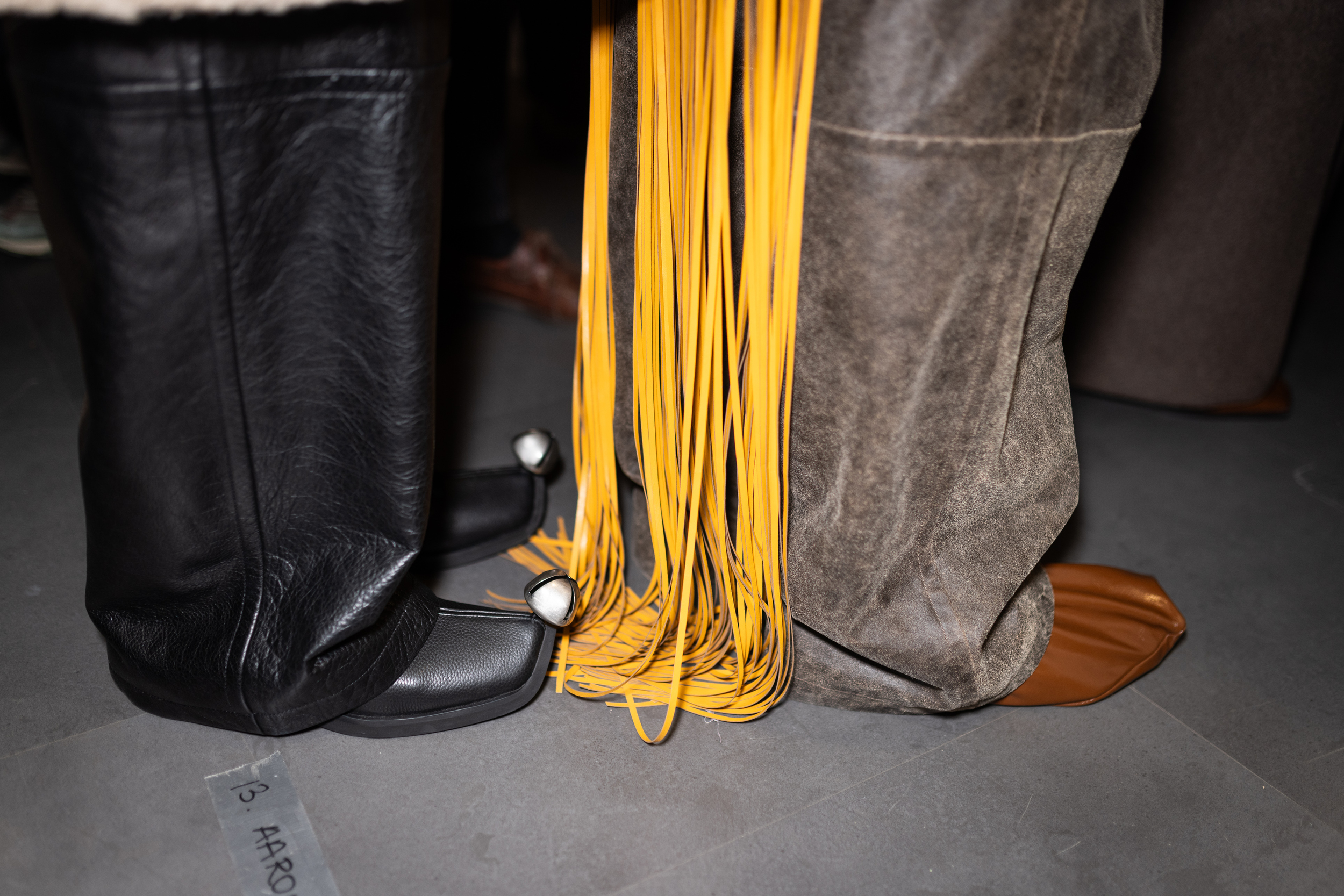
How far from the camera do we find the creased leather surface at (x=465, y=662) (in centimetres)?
94

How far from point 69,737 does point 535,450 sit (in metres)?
0.58

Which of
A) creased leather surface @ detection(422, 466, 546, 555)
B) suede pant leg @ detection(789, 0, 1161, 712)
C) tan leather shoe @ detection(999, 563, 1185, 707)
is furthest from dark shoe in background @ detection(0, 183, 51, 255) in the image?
tan leather shoe @ detection(999, 563, 1185, 707)

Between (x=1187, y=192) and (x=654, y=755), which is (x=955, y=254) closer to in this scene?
(x=654, y=755)

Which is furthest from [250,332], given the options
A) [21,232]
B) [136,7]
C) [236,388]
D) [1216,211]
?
[21,232]

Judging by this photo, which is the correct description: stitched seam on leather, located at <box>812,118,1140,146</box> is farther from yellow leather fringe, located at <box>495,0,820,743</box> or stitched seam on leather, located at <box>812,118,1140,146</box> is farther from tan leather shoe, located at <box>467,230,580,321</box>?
tan leather shoe, located at <box>467,230,580,321</box>

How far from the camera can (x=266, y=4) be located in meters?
0.62

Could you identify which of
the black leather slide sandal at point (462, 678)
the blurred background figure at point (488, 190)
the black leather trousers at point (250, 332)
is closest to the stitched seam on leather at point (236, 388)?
the black leather trousers at point (250, 332)

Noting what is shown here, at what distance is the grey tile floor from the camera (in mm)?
833

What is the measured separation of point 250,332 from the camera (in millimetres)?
756

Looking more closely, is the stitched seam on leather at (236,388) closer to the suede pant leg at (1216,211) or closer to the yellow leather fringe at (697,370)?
the yellow leather fringe at (697,370)

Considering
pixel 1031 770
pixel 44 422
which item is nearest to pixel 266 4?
pixel 1031 770

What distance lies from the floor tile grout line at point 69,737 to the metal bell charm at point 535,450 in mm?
502

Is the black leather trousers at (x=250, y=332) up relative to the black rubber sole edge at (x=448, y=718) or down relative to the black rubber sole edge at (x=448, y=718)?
up

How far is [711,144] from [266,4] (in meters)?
0.35
